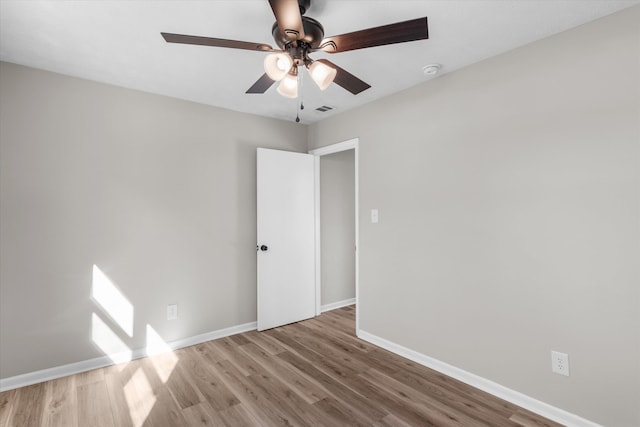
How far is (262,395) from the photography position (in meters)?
2.35

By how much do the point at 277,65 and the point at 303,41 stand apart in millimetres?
183

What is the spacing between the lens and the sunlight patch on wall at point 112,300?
277 cm

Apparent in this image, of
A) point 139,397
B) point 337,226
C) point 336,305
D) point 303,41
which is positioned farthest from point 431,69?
point 139,397

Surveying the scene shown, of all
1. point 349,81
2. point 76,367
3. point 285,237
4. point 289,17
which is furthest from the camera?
point 285,237

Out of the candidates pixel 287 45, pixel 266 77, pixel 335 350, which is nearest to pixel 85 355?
pixel 335 350

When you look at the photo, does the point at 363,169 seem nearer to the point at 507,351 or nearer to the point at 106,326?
the point at 507,351

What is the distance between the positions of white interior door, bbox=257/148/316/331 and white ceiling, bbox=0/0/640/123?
1.14 metres

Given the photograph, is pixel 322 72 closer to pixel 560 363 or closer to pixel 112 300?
pixel 560 363

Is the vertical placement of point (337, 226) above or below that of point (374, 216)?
below

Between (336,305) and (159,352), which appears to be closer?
(159,352)

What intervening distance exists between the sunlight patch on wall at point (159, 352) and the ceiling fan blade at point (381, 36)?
2792 millimetres

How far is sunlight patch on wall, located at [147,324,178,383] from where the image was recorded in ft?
9.32

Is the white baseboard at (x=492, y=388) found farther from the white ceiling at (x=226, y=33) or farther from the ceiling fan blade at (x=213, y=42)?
the ceiling fan blade at (x=213, y=42)

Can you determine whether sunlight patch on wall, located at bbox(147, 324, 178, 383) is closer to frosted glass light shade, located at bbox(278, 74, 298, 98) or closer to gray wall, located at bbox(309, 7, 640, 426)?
gray wall, located at bbox(309, 7, 640, 426)
